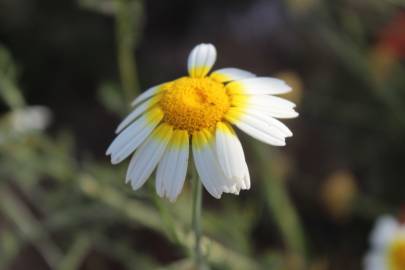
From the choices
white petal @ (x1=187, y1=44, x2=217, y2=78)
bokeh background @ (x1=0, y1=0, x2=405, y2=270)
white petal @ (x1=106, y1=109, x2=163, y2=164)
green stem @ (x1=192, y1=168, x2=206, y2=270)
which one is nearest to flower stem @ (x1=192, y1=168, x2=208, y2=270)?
green stem @ (x1=192, y1=168, x2=206, y2=270)

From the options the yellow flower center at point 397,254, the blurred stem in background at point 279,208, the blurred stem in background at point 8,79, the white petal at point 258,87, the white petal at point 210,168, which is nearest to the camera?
the white petal at point 210,168

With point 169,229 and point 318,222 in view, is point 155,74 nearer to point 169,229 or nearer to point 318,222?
point 318,222

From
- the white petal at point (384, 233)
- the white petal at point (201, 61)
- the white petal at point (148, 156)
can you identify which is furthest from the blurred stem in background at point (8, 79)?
the white petal at point (384, 233)

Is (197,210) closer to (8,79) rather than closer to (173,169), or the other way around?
(173,169)

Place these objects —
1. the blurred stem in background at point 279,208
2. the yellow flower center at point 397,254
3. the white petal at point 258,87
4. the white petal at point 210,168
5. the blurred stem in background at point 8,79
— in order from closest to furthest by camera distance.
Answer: the white petal at point 210,168
the white petal at point 258,87
the blurred stem in background at point 8,79
the yellow flower center at point 397,254
the blurred stem in background at point 279,208

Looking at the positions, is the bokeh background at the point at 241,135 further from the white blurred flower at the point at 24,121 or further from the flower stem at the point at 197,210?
the flower stem at the point at 197,210

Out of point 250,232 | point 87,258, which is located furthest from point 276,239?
point 87,258
